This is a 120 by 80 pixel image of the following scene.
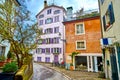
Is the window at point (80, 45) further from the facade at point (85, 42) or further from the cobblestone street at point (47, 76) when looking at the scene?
the cobblestone street at point (47, 76)

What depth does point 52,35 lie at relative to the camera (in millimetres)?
36219

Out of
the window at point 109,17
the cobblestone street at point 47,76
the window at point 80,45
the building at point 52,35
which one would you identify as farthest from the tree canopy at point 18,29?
the building at point 52,35

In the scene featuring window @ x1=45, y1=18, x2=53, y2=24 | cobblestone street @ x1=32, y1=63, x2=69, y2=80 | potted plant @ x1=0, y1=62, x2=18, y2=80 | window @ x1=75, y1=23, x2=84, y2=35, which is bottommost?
cobblestone street @ x1=32, y1=63, x2=69, y2=80

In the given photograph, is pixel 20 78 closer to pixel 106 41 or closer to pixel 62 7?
pixel 106 41

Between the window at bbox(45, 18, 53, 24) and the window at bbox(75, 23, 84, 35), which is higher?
the window at bbox(45, 18, 53, 24)

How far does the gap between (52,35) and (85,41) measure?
15645mm

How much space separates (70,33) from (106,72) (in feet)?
38.3

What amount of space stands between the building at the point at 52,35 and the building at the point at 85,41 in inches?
409

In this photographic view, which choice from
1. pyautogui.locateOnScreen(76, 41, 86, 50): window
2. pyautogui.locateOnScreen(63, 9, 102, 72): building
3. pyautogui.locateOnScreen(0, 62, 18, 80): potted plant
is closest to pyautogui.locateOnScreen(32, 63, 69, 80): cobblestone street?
pyautogui.locateOnScreen(0, 62, 18, 80): potted plant

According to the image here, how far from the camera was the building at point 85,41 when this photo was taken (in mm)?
20953

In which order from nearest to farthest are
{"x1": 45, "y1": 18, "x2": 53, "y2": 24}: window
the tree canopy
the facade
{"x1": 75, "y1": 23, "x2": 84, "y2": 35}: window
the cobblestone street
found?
the tree canopy
the cobblestone street
the facade
{"x1": 75, "y1": 23, "x2": 84, "y2": 35}: window
{"x1": 45, "y1": 18, "x2": 53, "y2": 24}: window

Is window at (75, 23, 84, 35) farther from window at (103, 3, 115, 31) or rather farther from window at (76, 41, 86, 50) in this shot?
window at (103, 3, 115, 31)

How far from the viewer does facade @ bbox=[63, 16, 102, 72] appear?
21.0 m

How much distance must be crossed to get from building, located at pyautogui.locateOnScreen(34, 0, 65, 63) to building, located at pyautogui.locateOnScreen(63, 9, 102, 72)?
10383 millimetres
